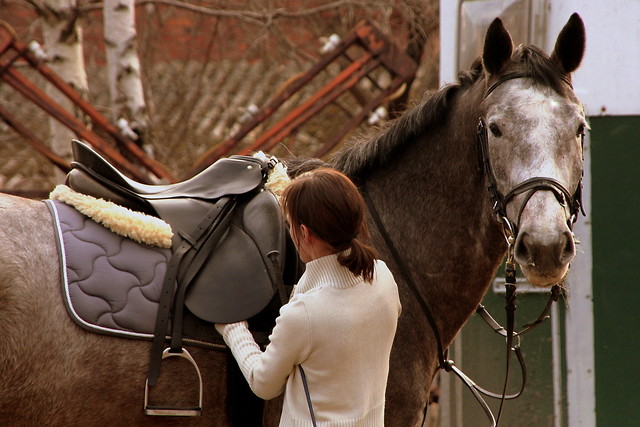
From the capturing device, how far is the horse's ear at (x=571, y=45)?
2.53m

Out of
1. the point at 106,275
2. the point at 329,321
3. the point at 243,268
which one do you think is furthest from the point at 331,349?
the point at 106,275

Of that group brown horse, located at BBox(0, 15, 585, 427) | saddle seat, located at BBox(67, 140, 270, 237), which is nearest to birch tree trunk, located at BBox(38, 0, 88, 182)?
saddle seat, located at BBox(67, 140, 270, 237)

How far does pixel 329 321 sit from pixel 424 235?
0.83 m

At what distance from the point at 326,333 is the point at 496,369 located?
102 inches

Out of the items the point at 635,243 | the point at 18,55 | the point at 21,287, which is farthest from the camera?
the point at 18,55

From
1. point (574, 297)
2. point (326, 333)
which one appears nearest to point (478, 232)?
point (326, 333)

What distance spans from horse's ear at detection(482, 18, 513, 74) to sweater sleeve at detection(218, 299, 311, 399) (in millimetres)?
1106

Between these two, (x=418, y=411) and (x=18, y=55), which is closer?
(x=418, y=411)

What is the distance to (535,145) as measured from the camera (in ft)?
7.60

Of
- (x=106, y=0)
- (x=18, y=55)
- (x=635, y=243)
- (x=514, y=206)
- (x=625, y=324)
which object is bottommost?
(x=625, y=324)

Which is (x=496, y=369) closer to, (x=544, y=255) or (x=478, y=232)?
(x=478, y=232)

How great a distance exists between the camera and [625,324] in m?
4.08

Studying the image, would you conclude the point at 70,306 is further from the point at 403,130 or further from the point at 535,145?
the point at 535,145

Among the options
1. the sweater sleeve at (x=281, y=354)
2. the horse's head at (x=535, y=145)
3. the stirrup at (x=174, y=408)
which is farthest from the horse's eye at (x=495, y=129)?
the stirrup at (x=174, y=408)
